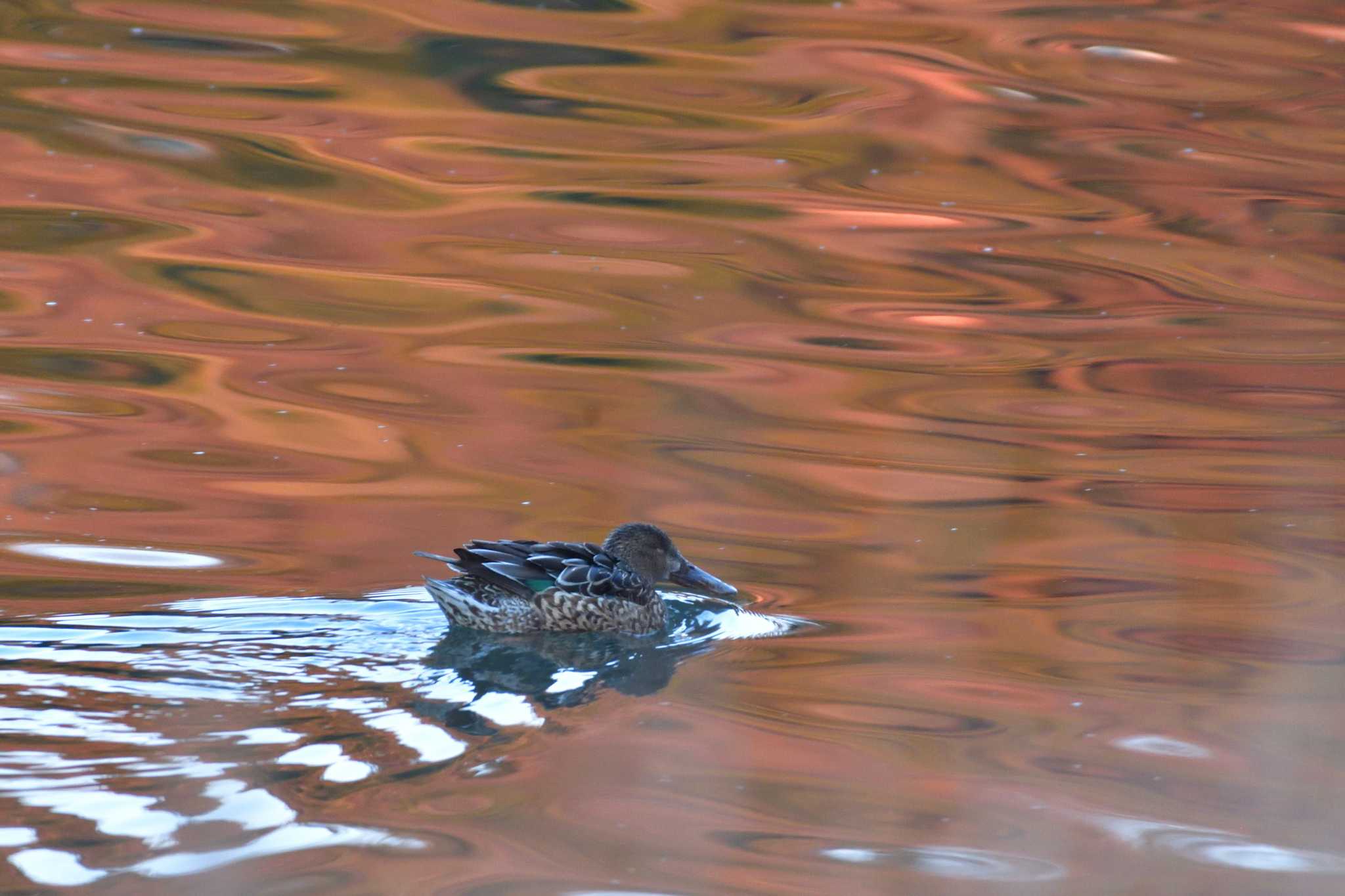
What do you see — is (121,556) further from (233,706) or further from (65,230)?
(65,230)

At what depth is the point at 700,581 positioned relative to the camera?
5.85 metres

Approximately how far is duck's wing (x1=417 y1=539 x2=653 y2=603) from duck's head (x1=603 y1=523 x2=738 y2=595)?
16cm

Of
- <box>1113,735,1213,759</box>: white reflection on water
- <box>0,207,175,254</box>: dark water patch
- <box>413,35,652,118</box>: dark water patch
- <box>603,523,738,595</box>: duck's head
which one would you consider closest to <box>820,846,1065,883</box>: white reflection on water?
<box>1113,735,1213,759</box>: white reflection on water

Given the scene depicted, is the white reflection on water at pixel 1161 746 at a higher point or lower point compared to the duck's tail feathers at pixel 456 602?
lower

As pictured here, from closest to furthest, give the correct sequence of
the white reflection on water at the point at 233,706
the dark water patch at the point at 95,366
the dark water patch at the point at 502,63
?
→ the white reflection on water at the point at 233,706 < the dark water patch at the point at 95,366 < the dark water patch at the point at 502,63

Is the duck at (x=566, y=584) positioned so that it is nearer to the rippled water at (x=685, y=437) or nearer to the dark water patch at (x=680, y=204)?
the rippled water at (x=685, y=437)

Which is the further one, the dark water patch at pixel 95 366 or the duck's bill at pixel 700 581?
the dark water patch at pixel 95 366

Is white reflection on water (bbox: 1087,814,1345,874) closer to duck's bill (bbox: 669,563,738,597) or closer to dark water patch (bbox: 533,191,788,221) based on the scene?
duck's bill (bbox: 669,563,738,597)

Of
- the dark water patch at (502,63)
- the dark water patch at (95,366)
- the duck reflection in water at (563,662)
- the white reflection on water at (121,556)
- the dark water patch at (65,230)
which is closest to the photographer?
the duck reflection in water at (563,662)

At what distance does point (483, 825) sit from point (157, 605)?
6.42 feet

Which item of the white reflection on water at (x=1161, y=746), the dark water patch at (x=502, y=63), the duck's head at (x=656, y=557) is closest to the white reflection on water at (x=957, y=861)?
the white reflection on water at (x=1161, y=746)

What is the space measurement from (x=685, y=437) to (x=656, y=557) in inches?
59.7

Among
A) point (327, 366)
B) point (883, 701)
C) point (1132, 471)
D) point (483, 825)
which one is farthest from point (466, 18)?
point (483, 825)

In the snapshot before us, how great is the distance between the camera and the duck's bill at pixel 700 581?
5.80 m
